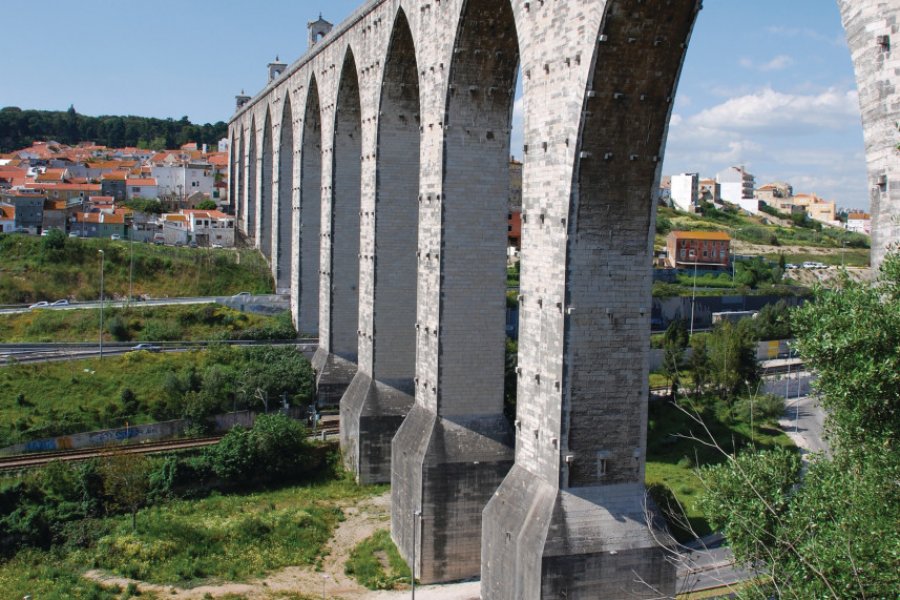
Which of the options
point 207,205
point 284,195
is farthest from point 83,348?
point 207,205

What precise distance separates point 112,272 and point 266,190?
8.72m

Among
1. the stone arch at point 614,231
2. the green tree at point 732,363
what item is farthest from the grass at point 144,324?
the stone arch at point 614,231

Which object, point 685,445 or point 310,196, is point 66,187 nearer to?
point 310,196

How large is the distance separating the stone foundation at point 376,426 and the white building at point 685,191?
87670 mm

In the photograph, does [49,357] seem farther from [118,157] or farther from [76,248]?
[118,157]

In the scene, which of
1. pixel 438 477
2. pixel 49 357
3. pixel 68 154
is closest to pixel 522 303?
pixel 438 477

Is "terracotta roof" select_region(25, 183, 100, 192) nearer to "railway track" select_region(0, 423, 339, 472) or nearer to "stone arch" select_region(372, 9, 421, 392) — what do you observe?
"railway track" select_region(0, 423, 339, 472)

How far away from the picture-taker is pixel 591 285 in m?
12.5

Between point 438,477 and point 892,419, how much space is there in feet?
34.8

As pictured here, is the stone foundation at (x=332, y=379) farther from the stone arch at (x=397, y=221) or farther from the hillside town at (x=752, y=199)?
the hillside town at (x=752, y=199)

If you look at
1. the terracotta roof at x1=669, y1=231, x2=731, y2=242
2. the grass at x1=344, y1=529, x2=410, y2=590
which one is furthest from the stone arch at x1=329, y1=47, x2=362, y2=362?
the terracotta roof at x1=669, y1=231, x2=731, y2=242

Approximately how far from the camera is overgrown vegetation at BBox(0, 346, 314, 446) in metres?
25.7

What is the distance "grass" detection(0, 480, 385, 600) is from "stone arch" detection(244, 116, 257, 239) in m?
29.5

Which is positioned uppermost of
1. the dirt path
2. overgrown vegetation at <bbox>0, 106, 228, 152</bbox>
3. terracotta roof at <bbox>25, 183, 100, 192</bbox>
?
overgrown vegetation at <bbox>0, 106, 228, 152</bbox>
